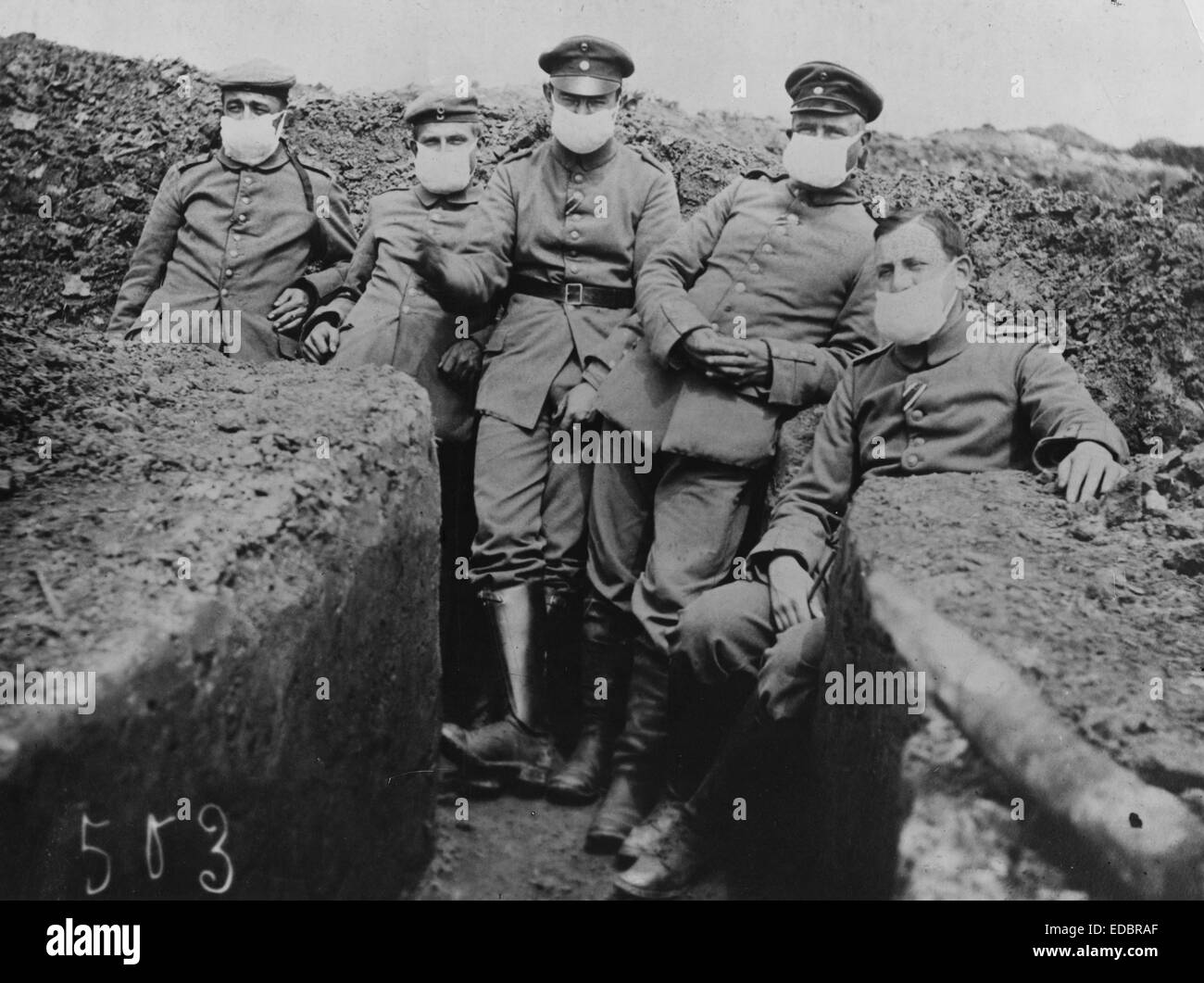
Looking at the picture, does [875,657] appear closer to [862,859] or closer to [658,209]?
[862,859]

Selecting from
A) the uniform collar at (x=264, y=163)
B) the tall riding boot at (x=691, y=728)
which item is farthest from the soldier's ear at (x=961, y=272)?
the uniform collar at (x=264, y=163)

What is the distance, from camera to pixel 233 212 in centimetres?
486

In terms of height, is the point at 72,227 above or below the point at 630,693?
above

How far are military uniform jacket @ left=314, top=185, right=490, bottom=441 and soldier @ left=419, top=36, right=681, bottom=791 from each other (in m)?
0.12

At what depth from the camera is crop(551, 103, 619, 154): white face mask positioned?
4418 millimetres

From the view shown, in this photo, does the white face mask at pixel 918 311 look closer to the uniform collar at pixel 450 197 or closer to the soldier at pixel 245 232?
the uniform collar at pixel 450 197

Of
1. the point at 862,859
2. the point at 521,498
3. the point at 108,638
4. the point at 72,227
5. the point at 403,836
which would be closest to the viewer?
the point at 108,638

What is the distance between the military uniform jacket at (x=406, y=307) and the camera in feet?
14.6

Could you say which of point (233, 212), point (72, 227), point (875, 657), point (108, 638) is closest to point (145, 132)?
point (72, 227)

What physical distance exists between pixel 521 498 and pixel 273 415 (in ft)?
2.79

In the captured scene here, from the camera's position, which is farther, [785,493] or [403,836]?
[785,493]

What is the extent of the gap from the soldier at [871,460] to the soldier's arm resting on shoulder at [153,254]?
236 centimetres

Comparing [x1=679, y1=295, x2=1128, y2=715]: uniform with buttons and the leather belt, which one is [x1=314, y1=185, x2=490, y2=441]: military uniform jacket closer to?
the leather belt
